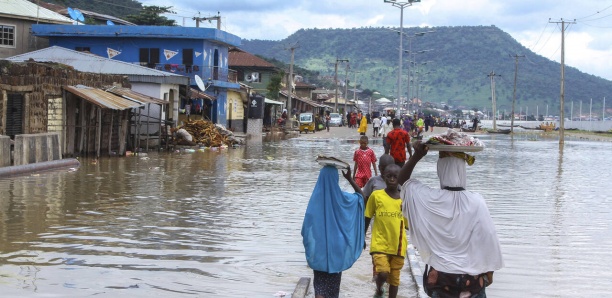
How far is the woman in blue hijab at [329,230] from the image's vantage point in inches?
265

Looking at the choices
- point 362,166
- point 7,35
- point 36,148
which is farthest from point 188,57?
point 362,166

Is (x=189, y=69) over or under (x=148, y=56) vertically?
under

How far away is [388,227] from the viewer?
296 inches

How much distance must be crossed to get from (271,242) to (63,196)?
5940 millimetres

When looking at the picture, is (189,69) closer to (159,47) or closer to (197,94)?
(159,47)

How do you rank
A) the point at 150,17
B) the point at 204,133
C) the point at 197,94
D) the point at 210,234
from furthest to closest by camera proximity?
the point at 150,17 < the point at 197,94 < the point at 204,133 < the point at 210,234

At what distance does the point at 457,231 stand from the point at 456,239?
5 centimetres

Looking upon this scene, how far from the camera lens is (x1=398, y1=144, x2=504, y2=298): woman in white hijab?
580 centimetres

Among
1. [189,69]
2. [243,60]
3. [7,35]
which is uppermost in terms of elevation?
[243,60]

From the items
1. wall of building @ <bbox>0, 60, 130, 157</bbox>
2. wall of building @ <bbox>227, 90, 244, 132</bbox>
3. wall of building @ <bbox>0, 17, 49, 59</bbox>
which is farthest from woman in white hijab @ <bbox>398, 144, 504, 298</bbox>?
Result: wall of building @ <bbox>227, 90, 244, 132</bbox>

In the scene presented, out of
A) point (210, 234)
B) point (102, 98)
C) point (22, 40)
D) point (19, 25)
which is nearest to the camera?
point (210, 234)

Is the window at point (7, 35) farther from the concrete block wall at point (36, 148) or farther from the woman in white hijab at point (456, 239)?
the woman in white hijab at point (456, 239)

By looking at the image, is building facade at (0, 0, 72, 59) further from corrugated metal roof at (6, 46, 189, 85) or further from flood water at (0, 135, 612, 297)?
flood water at (0, 135, 612, 297)

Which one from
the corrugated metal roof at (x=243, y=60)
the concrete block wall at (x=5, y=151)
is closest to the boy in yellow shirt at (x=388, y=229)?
the concrete block wall at (x=5, y=151)
